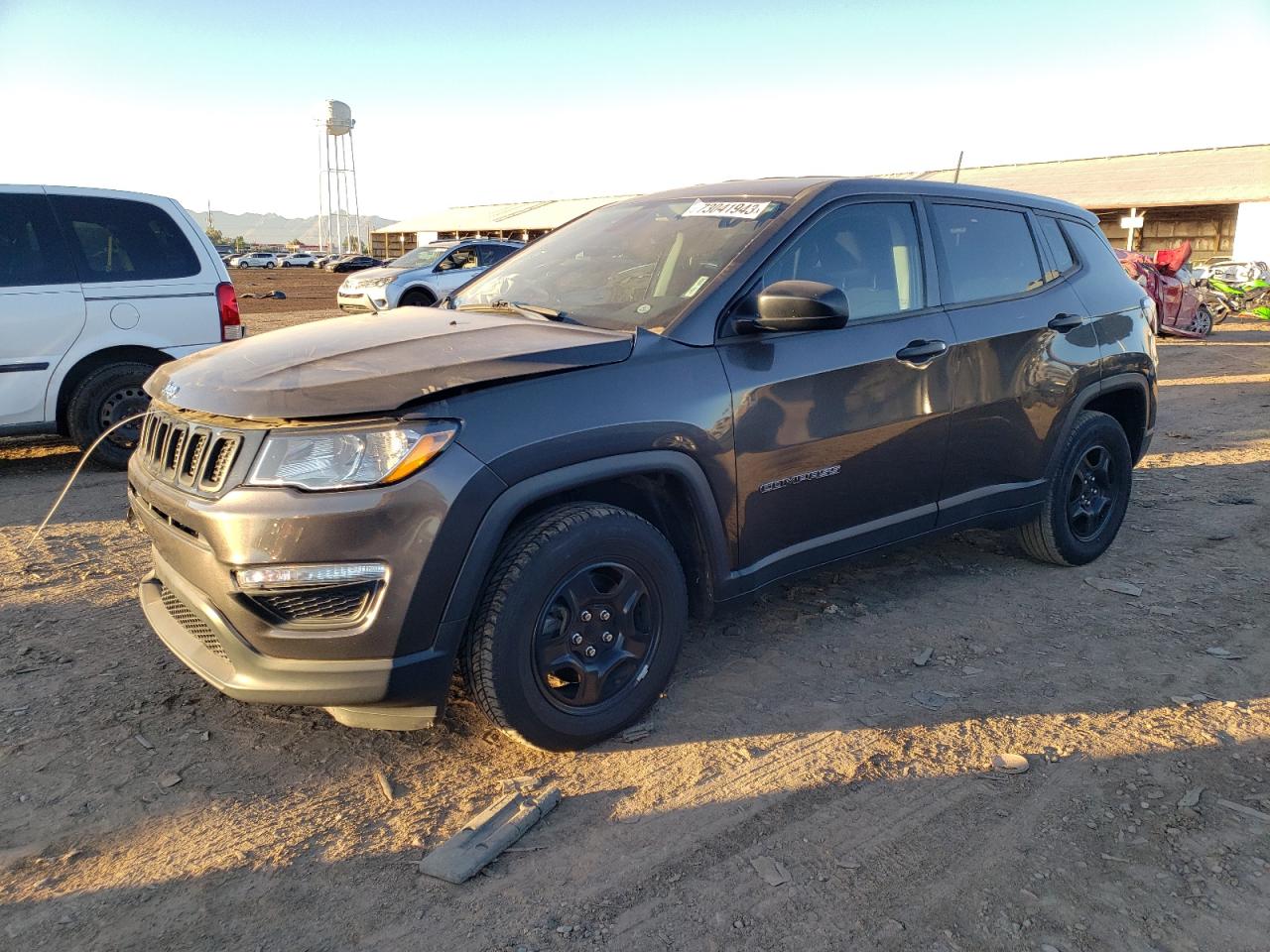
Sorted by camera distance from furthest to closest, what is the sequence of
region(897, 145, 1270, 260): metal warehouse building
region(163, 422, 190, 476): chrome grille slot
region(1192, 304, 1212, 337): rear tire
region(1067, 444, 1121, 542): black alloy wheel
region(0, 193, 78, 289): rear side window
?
region(897, 145, 1270, 260): metal warehouse building → region(1192, 304, 1212, 337): rear tire → region(0, 193, 78, 289): rear side window → region(1067, 444, 1121, 542): black alloy wheel → region(163, 422, 190, 476): chrome grille slot

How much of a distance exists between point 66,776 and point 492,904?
147cm

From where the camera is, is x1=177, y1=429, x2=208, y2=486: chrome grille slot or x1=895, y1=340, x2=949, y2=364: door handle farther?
x1=895, y1=340, x2=949, y2=364: door handle

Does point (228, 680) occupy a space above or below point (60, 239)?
below

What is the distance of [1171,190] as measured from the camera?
30719mm

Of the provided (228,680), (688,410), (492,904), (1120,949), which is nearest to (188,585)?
(228,680)

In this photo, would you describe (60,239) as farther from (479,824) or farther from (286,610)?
(479,824)

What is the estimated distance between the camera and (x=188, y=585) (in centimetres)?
283

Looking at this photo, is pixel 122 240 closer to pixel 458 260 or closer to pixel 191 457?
pixel 191 457

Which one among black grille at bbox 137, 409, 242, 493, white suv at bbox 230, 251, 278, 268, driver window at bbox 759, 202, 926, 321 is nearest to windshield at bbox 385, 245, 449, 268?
driver window at bbox 759, 202, 926, 321

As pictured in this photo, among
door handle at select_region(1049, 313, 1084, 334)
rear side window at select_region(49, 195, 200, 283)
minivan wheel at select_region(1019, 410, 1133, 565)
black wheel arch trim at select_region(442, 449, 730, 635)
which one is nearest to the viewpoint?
black wheel arch trim at select_region(442, 449, 730, 635)

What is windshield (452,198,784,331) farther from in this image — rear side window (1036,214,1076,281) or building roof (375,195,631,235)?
building roof (375,195,631,235)

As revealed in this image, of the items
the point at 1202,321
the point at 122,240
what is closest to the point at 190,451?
the point at 122,240

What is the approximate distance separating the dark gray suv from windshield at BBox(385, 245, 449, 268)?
1381cm

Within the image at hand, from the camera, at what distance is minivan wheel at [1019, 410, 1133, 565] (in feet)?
15.0
